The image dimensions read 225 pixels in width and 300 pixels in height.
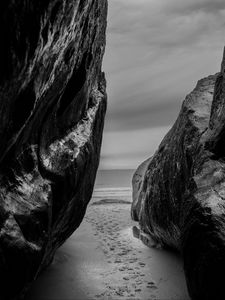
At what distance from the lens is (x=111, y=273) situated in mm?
7176

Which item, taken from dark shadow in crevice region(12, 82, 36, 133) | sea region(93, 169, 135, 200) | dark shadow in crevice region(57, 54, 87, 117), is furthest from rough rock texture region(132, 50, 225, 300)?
sea region(93, 169, 135, 200)

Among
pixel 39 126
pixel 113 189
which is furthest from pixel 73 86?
pixel 113 189

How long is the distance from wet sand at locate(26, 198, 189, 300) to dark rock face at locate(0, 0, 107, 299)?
3.07 ft

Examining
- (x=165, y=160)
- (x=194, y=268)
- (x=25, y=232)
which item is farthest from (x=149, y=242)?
(x=25, y=232)

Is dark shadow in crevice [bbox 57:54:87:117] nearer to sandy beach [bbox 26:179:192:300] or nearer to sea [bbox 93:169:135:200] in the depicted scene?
sandy beach [bbox 26:179:192:300]

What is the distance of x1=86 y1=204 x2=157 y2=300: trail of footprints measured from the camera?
20.1 ft

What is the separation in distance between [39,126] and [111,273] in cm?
383

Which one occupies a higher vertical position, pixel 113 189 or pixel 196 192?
pixel 196 192

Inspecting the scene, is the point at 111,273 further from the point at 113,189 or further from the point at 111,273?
the point at 113,189

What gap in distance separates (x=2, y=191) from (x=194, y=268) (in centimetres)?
270

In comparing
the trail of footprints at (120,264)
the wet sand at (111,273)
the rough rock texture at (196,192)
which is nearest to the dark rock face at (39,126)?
the wet sand at (111,273)

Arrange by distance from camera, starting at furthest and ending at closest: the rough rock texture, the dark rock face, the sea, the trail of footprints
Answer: the sea < the trail of footprints < the rough rock texture < the dark rock face

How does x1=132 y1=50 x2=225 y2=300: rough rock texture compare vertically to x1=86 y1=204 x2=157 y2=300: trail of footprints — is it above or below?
above

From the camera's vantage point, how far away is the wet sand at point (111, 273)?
236 inches
